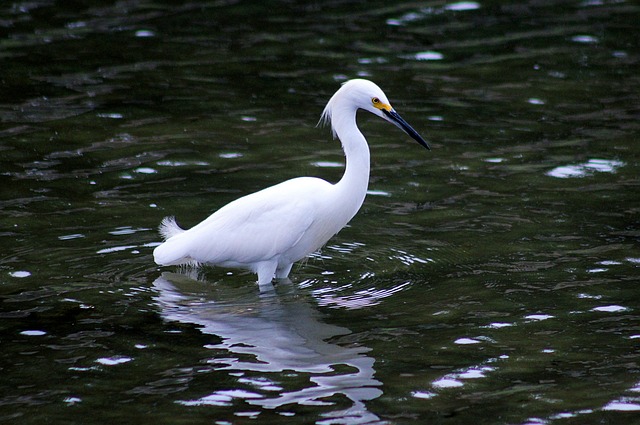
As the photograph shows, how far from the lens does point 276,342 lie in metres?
7.05

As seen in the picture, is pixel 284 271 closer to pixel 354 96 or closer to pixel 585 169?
pixel 354 96

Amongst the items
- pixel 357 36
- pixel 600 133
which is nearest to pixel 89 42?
pixel 357 36

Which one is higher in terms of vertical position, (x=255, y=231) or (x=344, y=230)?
(x=255, y=231)

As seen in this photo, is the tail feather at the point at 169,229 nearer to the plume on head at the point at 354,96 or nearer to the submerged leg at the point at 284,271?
the submerged leg at the point at 284,271

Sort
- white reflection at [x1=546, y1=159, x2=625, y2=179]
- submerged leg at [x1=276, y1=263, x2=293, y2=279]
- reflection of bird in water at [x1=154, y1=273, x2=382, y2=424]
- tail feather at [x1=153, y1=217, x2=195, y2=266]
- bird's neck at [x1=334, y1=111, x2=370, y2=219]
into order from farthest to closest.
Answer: white reflection at [x1=546, y1=159, x2=625, y2=179] < submerged leg at [x1=276, y1=263, x2=293, y2=279] < tail feather at [x1=153, y1=217, x2=195, y2=266] < bird's neck at [x1=334, y1=111, x2=370, y2=219] < reflection of bird in water at [x1=154, y1=273, x2=382, y2=424]

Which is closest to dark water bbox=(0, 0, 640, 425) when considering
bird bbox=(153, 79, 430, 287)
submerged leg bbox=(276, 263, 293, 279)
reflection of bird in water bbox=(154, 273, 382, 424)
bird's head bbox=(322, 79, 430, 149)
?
reflection of bird in water bbox=(154, 273, 382, 424)

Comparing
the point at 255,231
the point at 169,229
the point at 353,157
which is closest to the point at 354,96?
the point at 353,157

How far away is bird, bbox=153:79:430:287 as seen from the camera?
7965 millimetres

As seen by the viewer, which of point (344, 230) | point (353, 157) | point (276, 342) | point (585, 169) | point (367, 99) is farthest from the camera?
point (585, 169)

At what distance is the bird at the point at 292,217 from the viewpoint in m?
7.96

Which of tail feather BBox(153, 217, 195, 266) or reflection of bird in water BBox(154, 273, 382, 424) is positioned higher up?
tail feather BBox(153, 217, 195, 266)

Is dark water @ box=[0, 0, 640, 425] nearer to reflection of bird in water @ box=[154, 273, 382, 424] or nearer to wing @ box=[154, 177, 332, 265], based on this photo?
reflection of bird in water @ box=[154, 273, 382, 424]

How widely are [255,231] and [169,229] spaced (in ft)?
2.81

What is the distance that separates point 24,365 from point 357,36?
9362 mm
